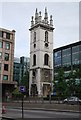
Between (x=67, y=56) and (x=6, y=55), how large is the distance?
25792mm

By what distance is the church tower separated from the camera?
Answer: 104m

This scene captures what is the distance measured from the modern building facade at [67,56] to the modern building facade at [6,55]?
16339 mm

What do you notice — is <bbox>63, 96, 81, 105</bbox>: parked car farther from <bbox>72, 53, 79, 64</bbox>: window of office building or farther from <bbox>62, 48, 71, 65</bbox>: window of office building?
<bbox>62, 48, 71, 65</bbox>: window of office building

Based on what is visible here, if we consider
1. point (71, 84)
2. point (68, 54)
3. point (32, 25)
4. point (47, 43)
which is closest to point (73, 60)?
point (68, 54)

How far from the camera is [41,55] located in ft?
343

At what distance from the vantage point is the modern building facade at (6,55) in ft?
276

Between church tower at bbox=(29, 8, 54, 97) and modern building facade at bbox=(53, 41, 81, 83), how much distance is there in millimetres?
3499

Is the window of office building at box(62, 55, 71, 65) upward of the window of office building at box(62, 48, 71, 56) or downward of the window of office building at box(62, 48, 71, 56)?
downward

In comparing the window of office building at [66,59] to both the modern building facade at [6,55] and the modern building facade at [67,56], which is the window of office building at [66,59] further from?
the modern building facade at [6,55]

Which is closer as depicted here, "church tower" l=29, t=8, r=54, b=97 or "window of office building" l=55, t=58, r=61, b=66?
"church tower" l=29, t=8, r=54, b=97


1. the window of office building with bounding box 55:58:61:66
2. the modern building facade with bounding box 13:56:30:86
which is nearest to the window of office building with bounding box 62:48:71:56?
the window of office building with bounding box 55:58:61:66

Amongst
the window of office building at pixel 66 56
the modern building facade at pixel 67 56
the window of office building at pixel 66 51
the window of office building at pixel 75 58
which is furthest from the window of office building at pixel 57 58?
the window of office building at pixel 75 58

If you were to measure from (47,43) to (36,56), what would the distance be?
20.4 ft

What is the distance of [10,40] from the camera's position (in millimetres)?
88438
